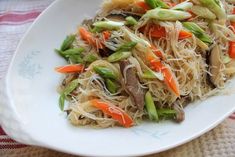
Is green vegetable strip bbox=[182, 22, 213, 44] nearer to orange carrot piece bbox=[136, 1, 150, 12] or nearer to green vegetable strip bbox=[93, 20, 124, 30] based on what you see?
orange carrot piece bbox=[136, 1, 150, 12]

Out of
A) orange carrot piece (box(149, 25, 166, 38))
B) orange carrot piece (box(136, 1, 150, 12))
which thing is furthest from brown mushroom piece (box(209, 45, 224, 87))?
orange carrot piece (box(136, 1, 150, 12))

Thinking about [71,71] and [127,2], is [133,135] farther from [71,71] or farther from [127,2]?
[127,2]

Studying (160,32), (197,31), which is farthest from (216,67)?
(160,32)

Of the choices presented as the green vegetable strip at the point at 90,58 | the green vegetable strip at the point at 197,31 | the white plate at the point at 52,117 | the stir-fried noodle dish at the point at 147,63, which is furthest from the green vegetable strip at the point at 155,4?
the white plate at the point at 52,117

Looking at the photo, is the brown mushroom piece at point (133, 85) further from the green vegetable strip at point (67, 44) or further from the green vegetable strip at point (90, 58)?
the green vegetable strip at point (67, 44)

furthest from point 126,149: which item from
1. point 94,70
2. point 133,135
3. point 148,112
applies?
point 94,70

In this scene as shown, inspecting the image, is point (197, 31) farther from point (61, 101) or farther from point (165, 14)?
point (61, 101)
